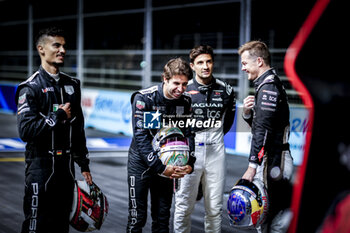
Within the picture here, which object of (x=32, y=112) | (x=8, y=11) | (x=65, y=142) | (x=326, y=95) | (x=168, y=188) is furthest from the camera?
(x=8, y=11)

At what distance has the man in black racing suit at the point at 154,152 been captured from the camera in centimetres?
365

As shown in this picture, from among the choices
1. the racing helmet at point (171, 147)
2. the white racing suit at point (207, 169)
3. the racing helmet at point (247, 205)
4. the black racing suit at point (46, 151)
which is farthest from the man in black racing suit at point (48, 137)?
the racing helmet at point (247, 205)

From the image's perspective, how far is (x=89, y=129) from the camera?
14273mm

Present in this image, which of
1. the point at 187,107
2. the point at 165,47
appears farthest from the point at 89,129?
the point at 187,107

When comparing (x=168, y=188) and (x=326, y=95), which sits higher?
(x=326, y=95)

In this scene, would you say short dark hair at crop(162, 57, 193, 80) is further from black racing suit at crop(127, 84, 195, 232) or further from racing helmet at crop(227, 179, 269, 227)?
racing helmet at crop(227, 179, 269, 227)

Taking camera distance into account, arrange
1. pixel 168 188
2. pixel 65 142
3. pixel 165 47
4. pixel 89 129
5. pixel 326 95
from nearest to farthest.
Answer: pixel 326 95
pixel 65 142
pixel 168 188
pixel 89 129
pixel 165 47

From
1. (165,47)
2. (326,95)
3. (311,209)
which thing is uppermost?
(165,47)

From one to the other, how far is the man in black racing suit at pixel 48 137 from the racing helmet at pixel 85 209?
6cm

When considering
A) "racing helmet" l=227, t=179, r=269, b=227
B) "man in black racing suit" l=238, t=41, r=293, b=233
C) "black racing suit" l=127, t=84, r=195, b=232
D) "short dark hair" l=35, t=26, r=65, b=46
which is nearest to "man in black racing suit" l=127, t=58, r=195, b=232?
"black racing suit" l=127, t=84, r=195, b=232

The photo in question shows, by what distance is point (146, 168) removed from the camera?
375 cm

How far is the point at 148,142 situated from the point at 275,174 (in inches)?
44.2

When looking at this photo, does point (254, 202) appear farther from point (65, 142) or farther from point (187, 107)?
point (65, 142)

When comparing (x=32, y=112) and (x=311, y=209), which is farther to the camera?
(x=32, y=112)
